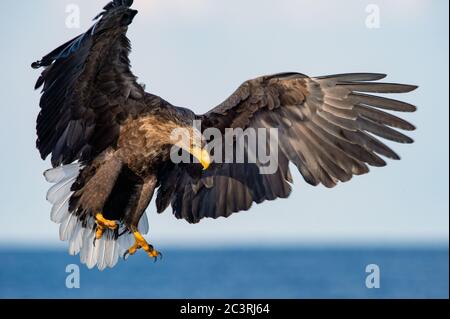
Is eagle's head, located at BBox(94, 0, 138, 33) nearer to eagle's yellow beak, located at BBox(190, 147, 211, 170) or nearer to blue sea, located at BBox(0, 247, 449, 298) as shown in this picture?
eagle's yellow beak, located at BBox(190, 147, 211, 170)

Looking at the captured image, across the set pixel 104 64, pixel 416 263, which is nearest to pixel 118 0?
pixel 104 64

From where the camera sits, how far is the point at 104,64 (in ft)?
23.8

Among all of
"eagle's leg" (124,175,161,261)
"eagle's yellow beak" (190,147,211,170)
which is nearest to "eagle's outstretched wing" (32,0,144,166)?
"eagle's leg" (124,175,161,261)

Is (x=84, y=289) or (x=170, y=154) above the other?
(x=84, y=289)

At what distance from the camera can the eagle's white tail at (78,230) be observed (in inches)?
312

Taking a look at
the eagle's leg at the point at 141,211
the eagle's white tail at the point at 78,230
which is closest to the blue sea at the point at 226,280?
the eagle's white tail at the point at 78,230

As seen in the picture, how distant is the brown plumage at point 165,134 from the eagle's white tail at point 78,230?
0.01 metres

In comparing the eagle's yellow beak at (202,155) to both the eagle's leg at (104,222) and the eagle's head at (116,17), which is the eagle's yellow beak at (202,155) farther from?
the eagle's head at (116,17)

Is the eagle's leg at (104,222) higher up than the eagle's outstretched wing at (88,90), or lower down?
lower down

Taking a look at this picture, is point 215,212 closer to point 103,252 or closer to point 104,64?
point 103,252

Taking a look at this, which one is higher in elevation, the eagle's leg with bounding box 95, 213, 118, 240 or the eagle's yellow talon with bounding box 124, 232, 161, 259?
the eagle's leg with bounding box 95, 213, 118, 240

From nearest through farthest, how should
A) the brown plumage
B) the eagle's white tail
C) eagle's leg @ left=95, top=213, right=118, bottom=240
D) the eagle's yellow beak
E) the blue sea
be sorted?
the eagle's yellow beak, the brown plumage, eagle's leg @ left=95, top=213, right=118, bottom=240, the eagle's white tail, the blue sea

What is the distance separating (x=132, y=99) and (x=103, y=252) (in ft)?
4.74

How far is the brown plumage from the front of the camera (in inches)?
291
